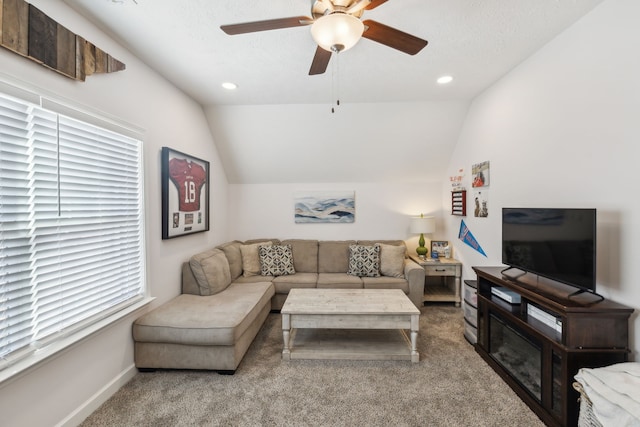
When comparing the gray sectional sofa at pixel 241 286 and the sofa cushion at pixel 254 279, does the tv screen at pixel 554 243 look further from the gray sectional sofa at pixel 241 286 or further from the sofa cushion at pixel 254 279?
the sofa cushion at pixel 254 279

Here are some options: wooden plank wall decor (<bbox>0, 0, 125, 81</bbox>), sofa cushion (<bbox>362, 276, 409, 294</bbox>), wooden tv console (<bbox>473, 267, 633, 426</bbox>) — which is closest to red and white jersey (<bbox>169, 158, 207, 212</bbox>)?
wooden plank wall decor (<bbox>0, 0, 125, 81</bbox>)

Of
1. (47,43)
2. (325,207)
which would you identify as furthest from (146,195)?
(325,207)

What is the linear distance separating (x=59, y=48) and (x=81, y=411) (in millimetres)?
2282

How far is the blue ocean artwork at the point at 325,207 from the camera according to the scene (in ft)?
14.3

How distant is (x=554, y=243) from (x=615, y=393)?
91cm

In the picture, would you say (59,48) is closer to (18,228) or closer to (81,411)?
(18,228)

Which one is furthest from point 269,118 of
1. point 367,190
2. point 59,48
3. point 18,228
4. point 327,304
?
point 18,228

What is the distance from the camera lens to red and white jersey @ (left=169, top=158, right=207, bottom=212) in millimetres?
2787

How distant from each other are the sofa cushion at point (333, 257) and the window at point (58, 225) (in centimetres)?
239

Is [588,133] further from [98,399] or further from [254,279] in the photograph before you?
[98,399]

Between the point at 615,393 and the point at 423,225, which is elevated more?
the point at 423,225

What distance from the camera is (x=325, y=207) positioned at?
14.3 ft

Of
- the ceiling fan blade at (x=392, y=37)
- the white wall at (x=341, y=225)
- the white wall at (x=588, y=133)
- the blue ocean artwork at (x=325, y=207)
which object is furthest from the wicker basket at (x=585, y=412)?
the blue ocean artwork at (x=325, y=207)

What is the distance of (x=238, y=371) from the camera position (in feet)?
7.41
